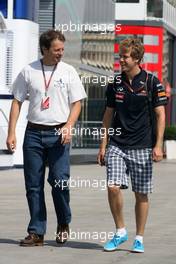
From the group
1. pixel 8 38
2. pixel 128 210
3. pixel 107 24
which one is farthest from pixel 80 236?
pixel 107 24

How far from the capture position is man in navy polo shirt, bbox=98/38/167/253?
916 cm

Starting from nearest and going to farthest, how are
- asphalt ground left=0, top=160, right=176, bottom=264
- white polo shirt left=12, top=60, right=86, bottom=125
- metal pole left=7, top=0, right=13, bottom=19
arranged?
asphalt ground left=0, top=160, right=176, bottom=264 < white polo shirt left=12, top=60, right=86, bottom=125 < metal pole left=7, top=0, right=13, bottom=19

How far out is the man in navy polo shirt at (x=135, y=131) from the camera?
30.1 ft

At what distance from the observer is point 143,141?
9219 mm

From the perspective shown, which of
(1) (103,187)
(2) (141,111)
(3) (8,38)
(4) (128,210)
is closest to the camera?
(2) (141,111)

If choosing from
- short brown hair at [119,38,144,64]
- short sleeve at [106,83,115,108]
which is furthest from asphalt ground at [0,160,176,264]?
short brown hair at [119,38,144,64]

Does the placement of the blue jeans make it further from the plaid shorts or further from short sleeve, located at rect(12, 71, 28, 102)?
the plaid shorts

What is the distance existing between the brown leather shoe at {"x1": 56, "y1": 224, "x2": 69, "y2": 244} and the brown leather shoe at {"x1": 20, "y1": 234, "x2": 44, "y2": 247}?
6.6 inches

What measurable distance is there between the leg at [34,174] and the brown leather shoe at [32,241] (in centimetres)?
5

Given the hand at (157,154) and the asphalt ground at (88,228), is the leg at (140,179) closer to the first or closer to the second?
the hand at (157,154)

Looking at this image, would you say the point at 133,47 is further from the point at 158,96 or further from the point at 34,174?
the point at 34,174

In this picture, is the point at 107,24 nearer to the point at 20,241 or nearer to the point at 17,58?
the point at 17,58

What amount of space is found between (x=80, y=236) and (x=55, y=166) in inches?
52.5

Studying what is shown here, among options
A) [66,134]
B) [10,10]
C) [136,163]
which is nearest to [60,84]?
[66,134]
